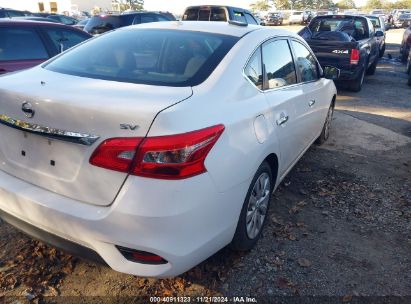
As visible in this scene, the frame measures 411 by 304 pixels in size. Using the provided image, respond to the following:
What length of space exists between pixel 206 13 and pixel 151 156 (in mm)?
10647

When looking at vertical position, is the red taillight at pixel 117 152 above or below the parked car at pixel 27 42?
below

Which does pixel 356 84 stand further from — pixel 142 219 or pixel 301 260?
pixel 142 219

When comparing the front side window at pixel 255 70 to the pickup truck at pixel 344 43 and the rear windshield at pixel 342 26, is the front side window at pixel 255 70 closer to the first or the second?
the pickup truck at pixel 344 43

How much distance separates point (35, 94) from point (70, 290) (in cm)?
129

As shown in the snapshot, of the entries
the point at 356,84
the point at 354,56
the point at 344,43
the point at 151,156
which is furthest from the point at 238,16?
the point at 151,156

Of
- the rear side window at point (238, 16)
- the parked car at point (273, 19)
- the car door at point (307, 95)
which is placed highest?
the rear side window at point (238, 16)

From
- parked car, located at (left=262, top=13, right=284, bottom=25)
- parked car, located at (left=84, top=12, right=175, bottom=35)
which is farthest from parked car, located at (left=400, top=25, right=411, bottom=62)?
parked car, located at (left=262, top=13, right=284, bottom=25)

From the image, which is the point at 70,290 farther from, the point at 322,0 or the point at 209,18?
the point at 322,0

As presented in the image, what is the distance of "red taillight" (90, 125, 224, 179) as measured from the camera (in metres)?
1.95

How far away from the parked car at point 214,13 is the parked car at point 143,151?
914 cm

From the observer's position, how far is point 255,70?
291cm

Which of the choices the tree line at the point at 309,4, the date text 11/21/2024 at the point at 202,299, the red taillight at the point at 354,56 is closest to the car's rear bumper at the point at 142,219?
the date text 11/21/2024 at the point at 202,299

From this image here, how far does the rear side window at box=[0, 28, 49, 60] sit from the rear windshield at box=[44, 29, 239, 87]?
8.67ft

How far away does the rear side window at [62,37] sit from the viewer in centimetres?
584
